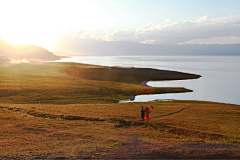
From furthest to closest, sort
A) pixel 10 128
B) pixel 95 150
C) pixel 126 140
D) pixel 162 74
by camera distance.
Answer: pixel 162 74 → pixel 10 128 → pixel 126 140 → pixel 95 150

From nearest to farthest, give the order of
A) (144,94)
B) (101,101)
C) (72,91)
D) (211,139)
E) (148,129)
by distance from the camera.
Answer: (211,139), (148,129), (101,101), (72,91), (144,94)

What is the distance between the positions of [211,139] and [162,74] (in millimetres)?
109041

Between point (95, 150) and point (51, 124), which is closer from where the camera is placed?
point (95, 150)

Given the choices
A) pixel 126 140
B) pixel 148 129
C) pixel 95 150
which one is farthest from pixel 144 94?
pixel 95 150

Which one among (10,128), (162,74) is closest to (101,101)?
(10,128)

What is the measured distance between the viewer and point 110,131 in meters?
28.1

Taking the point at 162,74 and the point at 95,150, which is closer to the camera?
the point at 95,150

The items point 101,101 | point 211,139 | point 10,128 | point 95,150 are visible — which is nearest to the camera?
point 95,150

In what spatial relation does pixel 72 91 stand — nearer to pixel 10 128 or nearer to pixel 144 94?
pixel 144 94

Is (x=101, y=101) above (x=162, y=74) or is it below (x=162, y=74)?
below

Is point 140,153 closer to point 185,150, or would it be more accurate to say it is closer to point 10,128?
point 185,150

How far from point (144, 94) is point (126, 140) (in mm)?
54800

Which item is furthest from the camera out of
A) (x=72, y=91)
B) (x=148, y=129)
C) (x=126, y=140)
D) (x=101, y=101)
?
(x=72, y=91)

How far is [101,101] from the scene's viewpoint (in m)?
60.1
